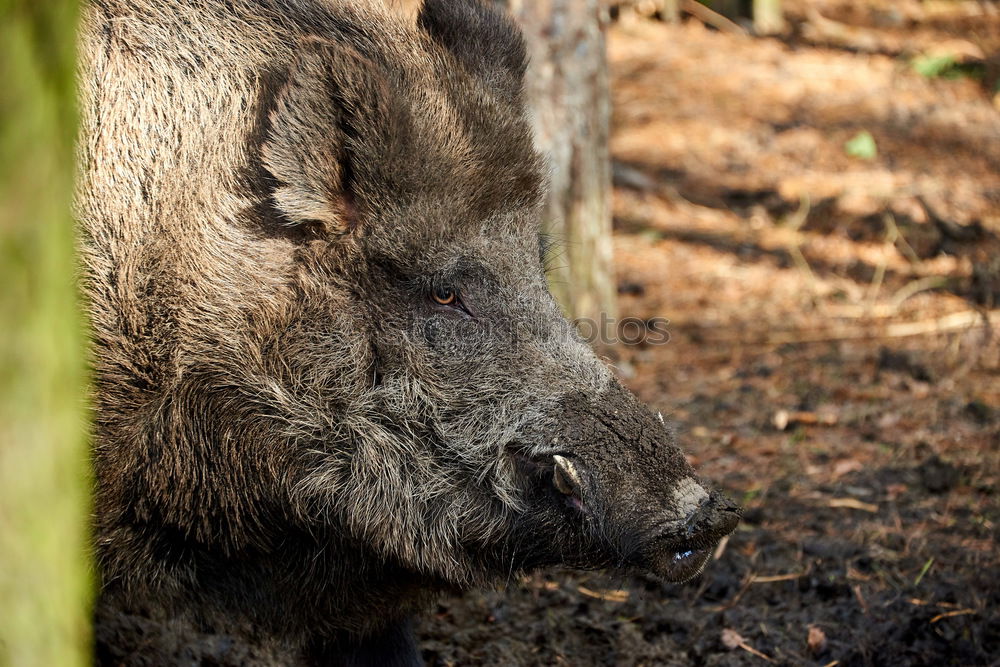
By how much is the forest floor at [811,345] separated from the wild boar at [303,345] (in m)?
0.69

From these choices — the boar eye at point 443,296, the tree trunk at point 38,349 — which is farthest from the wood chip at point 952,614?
the tree trunk at point 38,349

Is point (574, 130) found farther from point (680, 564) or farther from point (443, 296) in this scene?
point (680, 564)

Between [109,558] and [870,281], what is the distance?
257 inches

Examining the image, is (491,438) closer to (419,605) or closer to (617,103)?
(419,605)

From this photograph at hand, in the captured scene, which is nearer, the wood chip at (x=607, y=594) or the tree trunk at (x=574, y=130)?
the wood chip at (x=607, y=594)

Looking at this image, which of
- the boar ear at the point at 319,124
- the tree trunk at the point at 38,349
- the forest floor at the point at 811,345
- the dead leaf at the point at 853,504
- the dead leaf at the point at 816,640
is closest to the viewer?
the tree trunk at the point at 38,349

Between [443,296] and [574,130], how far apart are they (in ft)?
10.2

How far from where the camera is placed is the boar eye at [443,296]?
333 cm

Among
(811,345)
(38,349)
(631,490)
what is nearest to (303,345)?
(631,490)

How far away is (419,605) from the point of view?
12.0 ft

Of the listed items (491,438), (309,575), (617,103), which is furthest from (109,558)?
(617,103)

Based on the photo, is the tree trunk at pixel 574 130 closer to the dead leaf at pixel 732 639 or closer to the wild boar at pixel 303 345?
the dead leaf at pixel 732 639

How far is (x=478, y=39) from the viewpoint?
12.3 feet

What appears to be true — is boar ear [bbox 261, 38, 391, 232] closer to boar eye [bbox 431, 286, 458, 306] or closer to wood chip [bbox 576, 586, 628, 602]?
boar eye [bbox 431, 286, 458, 306]
